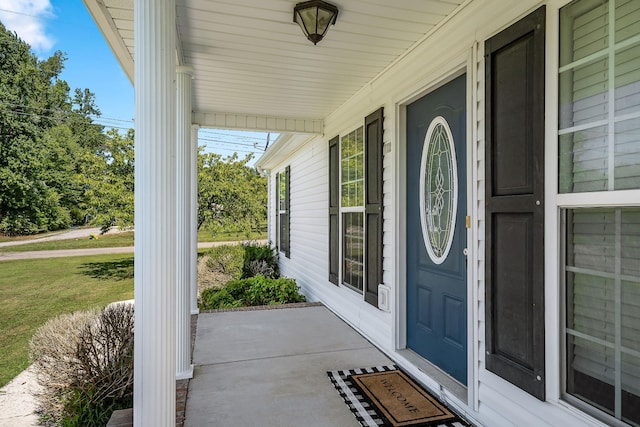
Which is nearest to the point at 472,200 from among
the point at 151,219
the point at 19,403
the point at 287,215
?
the point at 151,219

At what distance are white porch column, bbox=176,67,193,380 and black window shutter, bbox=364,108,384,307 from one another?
1.77 m

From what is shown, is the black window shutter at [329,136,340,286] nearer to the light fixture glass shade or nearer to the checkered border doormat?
the checkered border doormat

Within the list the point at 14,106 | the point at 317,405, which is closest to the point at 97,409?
the point at 317,405

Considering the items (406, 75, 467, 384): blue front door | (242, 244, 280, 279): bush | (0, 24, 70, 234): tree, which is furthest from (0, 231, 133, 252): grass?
(406, 75, 467, 384): blue front door

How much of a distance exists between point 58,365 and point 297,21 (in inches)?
127

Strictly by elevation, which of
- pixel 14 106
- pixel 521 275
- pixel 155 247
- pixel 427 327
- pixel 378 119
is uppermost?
pixel 14 106

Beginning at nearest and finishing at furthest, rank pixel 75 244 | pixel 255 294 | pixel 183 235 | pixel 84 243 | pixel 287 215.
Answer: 1. pixel 183 235
2. pixel 255 294
3. pixel 287 215
4. pixel 75 244
5. pixel 84 243

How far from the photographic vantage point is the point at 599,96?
5.41 ft

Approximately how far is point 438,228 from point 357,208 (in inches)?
62.7

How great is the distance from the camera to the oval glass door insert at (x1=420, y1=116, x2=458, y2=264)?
2852 mm

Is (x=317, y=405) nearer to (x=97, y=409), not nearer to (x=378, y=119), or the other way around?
(x=97, y=409)

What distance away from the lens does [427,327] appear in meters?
3.16

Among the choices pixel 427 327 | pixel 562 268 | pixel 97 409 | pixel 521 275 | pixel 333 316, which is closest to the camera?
pixel 562 268

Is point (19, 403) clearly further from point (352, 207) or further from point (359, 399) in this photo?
point (352, 207)
